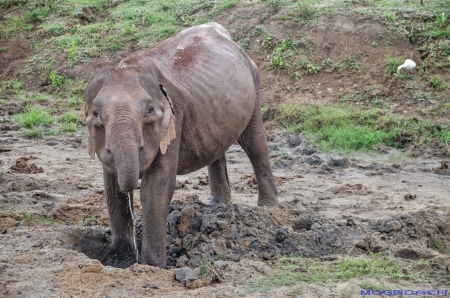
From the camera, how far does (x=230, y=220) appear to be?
22.6 feet

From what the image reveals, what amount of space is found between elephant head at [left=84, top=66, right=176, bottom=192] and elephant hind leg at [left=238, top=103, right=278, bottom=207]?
2.39m

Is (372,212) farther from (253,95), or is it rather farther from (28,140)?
(28,140)

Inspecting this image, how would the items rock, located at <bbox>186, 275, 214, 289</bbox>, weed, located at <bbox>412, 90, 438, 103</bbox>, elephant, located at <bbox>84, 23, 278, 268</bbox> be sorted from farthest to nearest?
1. weed, located at <bbox>412, 90, 438, 103</bbox>
2. elephant, located at <bbox>84, 23, 278, 268</bbox>
3. rock, located at <bbox>186, 275, 214, 289</bbox>

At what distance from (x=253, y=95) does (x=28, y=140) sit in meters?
5.37

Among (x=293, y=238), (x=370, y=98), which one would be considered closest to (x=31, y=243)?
(x=293, y=238)

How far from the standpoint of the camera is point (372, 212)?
8461 millimetres

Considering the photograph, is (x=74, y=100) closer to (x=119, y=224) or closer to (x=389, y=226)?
(x=119, y=224)

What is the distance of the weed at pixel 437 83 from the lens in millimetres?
12266

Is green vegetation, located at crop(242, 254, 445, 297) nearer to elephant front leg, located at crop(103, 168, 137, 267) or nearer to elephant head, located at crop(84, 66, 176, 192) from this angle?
elephant head, located at crop(84, 66, 176, 192)

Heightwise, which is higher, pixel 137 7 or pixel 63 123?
pixel 137 7

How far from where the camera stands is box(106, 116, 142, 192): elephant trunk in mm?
5445

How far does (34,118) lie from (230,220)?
695cm

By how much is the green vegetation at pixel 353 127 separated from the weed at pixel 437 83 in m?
1.08

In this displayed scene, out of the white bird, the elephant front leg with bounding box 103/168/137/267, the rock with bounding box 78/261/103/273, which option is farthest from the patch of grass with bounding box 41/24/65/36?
the rock with bounding box 78/261/103/273
